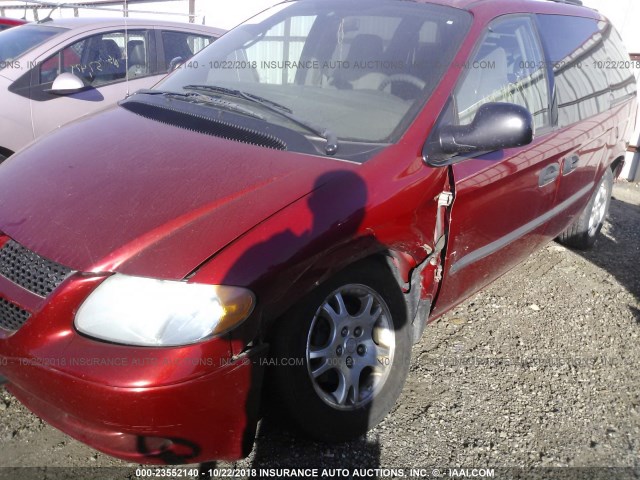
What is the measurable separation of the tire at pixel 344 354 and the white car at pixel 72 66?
2.46 m

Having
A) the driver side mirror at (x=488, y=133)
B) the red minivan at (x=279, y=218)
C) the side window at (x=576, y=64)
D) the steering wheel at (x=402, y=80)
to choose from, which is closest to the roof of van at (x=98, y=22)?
the red minivan at (x=279, y=218)

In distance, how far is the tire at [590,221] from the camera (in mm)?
4492

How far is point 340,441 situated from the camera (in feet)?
7.45

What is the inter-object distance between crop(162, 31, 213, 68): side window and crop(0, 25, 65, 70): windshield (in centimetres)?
94

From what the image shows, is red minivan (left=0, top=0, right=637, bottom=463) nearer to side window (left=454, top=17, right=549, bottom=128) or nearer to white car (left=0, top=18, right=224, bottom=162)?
side window (left=454, top=17, right=549, bottom=128)

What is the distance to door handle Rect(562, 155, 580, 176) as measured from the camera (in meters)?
3.40

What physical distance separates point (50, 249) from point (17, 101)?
10.7 ft

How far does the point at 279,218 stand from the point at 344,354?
688mm

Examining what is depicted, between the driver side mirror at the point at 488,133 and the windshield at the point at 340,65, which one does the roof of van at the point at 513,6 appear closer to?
the windshield at the point at 340,65

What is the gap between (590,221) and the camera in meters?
4.61

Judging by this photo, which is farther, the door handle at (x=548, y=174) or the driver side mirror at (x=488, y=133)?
the door handle at (x=548, y=174)

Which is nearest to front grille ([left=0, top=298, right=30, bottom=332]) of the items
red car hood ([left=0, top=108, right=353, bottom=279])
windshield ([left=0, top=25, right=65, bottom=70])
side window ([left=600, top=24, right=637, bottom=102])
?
red car hood ([left=0, top=108, right=353, bottom=279])

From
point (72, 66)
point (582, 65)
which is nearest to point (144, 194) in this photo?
point (582, 65)

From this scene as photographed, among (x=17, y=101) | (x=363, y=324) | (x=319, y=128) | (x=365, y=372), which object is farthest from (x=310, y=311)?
(x=17, y=101)
